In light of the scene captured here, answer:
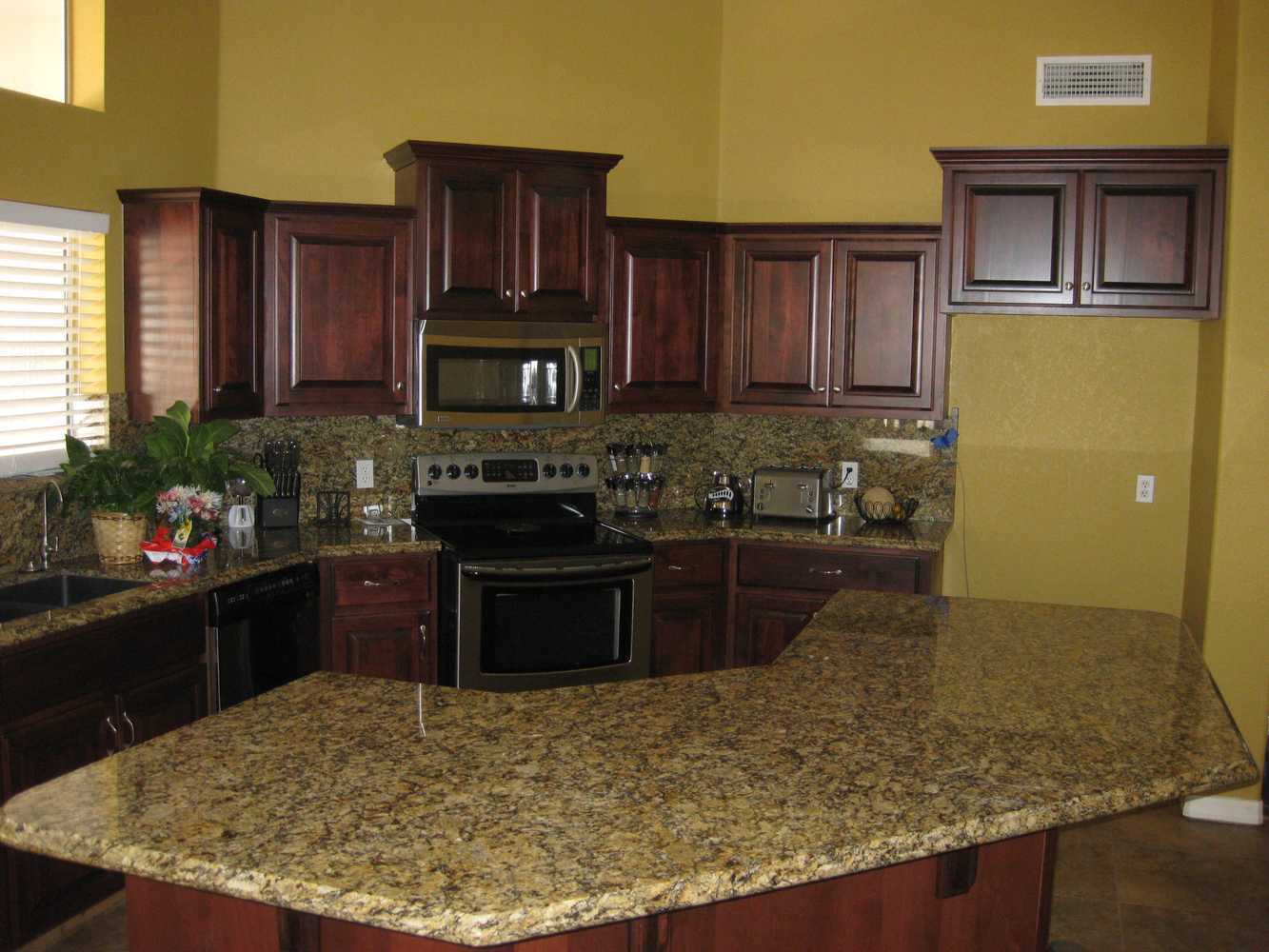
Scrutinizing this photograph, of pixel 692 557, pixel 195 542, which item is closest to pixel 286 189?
pixel 195 542

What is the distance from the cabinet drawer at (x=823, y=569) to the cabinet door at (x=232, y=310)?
194 centimetres

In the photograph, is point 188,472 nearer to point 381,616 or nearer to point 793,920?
point 381,616

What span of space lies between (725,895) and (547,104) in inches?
160

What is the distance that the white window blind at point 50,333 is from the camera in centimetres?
384

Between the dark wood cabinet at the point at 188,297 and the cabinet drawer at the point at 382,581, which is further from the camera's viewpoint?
the cabinet drawer at the point at 382,581

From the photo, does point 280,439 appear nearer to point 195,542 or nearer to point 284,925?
point 195,542

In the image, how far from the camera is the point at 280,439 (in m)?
4.66

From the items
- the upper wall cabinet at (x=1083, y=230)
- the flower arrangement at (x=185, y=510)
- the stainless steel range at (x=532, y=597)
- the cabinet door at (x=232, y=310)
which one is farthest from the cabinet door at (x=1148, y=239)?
the flower arrangement at (x=185, y=510)

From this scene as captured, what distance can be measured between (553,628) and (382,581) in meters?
0.62

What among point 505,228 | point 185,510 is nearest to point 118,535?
point 185,510

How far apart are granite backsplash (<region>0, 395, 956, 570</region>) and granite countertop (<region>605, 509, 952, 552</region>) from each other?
24cm

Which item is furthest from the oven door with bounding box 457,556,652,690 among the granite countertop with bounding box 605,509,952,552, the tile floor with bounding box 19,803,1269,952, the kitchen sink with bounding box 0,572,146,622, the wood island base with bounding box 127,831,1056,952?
the wood island base with bounding box 127,831,1056,952

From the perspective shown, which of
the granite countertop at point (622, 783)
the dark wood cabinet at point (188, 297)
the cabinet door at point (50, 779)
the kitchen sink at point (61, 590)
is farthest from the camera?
the dark wood cabinet at point (188, 297)

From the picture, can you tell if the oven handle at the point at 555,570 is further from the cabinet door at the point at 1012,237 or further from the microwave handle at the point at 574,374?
the cabinet door at the point at 1012,237
